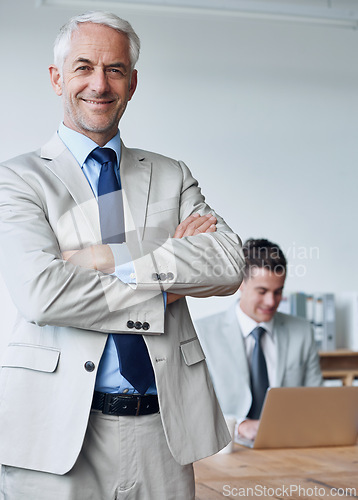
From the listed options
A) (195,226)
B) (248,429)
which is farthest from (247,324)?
(195,226)

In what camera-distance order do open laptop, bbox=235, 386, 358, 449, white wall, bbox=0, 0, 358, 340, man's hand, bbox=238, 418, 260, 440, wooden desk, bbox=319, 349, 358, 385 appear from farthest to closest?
1. wooden desk, bbox=319, 349, 358, 385
2. white wall, bbox=0, 0, 358, 340
3. man's hand, bbox=238, 418, 260, 440
4. open laptop, bbox=235, 386, 358, 449

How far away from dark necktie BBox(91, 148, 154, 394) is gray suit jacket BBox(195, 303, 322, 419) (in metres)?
2.00

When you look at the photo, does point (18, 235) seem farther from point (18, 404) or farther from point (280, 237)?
point (280, 237)

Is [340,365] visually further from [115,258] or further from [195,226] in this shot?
[115,258]

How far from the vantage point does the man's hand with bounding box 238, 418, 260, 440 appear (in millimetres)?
2963

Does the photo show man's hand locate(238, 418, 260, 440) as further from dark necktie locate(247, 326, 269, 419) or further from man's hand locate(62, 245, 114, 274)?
man's hand locate(62, 245, 114, 274)

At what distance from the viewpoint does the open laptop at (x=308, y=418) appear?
2.64 metres

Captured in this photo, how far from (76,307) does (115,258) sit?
0.58 ft

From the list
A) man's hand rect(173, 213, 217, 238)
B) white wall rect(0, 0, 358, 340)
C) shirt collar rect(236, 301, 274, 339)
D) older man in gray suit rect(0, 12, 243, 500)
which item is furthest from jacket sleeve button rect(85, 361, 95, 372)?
white wall rect(0, 0, 358, 340)

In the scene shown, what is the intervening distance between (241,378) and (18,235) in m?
2.22

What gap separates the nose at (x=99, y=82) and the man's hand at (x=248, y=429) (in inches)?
73.0

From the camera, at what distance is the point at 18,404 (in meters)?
1.47

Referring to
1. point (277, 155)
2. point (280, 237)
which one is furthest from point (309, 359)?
point (277, 155)

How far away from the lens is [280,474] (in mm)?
2359
